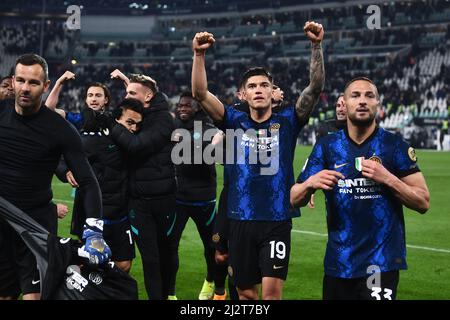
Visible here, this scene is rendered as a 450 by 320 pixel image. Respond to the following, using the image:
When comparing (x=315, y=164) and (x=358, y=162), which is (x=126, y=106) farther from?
(x=358, y=162)

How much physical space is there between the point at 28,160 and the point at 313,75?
2250mm

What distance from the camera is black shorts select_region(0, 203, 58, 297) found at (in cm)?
496

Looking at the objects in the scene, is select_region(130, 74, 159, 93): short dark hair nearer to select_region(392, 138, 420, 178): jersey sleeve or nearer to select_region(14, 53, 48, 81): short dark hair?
select_region(14, 53, 48, 81): short dark hair

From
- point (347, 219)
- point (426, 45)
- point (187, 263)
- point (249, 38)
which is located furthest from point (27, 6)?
point (347, 219)

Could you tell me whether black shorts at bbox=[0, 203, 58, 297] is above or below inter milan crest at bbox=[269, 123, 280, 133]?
below

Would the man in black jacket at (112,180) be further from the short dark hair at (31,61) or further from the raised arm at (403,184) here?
the raised arm at (403,184)

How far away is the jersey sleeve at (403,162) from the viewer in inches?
184

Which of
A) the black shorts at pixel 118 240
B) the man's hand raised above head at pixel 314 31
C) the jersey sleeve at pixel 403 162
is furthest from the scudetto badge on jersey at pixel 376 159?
the black shorts at pixel 118 240

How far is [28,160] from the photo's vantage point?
5.04 meters

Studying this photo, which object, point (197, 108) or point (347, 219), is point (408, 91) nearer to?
point (197, 108)

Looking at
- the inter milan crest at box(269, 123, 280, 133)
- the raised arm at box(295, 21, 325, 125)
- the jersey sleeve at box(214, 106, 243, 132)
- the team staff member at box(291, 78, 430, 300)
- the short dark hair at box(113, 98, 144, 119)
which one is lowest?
the team staff member at box(291, 78, 430, 300)

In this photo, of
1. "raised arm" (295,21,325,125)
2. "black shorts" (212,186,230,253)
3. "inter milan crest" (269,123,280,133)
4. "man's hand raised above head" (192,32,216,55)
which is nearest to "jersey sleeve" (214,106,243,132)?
"inter milan crest" (269,123,280,133)

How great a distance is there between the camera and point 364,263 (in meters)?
4.65

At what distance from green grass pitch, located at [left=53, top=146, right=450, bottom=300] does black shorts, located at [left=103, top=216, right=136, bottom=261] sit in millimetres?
943
